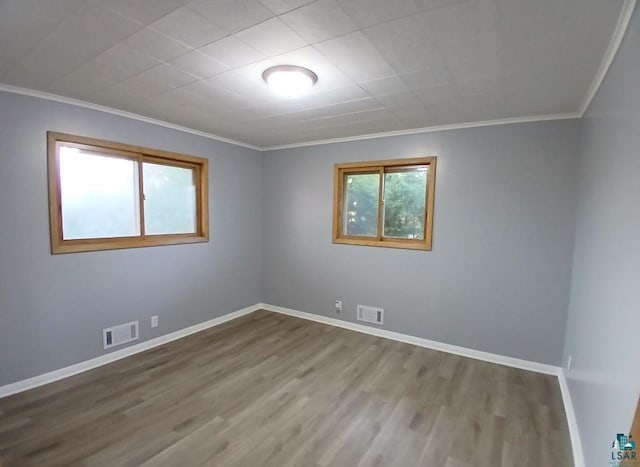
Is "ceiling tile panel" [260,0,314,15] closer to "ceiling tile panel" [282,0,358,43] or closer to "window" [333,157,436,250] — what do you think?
"ceiling tile panel" [282,0,358,43]

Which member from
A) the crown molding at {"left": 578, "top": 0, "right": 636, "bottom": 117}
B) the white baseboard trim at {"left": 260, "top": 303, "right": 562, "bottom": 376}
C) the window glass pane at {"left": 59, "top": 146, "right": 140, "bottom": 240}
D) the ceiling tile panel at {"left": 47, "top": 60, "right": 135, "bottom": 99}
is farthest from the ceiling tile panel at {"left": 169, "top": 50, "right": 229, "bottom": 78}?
the white baseboard trim at {"left": 260, "top": 303, "right": 562, "bottom": 376}

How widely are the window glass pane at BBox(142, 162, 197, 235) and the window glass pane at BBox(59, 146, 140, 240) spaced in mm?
151

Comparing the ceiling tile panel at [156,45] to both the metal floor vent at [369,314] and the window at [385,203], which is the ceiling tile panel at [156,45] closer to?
the window at [385,203]

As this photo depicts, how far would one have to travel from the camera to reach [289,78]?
2.07m

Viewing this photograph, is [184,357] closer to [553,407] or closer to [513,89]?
[553,407]

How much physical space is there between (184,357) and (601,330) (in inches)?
134

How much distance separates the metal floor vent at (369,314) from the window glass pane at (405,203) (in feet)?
3.17

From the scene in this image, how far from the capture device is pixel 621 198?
1510mm

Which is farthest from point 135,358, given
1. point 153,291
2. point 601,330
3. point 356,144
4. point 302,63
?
point 601,330

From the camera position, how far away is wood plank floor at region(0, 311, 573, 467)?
1.90 metres

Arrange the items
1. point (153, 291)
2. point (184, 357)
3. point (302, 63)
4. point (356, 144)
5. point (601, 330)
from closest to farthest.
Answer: point (601, 330)
point (302, 63)
point (184, 357)
point (153, 291)
point (356, 144)

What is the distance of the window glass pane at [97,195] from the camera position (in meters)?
2.78

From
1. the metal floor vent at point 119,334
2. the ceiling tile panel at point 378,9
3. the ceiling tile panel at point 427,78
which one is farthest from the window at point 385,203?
the metal floor vent at point 119,334

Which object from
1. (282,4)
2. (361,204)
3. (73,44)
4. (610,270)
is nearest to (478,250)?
(361,204)
